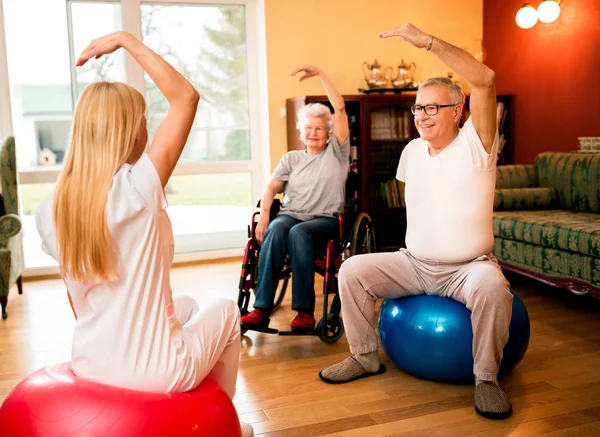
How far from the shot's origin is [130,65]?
4707 mm

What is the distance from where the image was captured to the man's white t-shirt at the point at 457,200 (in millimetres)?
2283

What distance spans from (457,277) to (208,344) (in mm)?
1126

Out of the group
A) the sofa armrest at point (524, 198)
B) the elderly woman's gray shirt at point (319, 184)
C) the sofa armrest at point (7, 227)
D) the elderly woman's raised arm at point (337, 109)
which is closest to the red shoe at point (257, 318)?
the elderly woman's gray shirt at point (319, 184)

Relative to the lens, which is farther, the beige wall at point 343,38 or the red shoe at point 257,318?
the beige wall at point 343,38

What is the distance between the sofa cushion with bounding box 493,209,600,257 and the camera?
3128mm

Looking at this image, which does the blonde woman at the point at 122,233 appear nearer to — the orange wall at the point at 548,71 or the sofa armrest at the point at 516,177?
the sofa armrest at the point at 516,177

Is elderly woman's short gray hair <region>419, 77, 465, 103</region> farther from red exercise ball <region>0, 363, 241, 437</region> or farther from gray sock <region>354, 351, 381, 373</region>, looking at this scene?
red exercise ball <region>0, 363, 241, 437</region>

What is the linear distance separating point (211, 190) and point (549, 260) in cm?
275

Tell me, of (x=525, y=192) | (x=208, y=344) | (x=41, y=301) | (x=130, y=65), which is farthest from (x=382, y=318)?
(x=130, y=65)

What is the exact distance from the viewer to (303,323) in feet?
9.24

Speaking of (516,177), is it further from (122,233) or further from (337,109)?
(122,233)

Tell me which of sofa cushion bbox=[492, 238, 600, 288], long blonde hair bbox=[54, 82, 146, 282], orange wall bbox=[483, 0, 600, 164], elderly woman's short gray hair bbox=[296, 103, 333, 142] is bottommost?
sofa cushion bbox=[492, 238, 600, 288]

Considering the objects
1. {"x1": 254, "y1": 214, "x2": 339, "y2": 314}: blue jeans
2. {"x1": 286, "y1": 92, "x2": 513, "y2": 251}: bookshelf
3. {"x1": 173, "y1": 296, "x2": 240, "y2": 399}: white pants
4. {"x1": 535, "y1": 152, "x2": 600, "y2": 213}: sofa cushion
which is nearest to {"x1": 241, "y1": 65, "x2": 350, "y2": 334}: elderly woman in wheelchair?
{"x1": 254, "y1": 214, "x2": 339, "y2": 314}: blue jeans

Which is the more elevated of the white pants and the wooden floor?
the white pants
